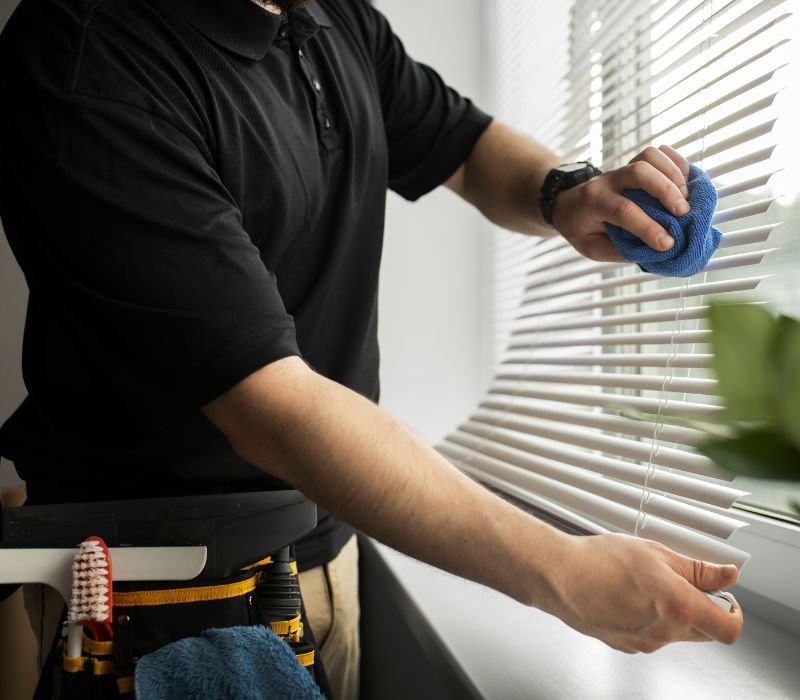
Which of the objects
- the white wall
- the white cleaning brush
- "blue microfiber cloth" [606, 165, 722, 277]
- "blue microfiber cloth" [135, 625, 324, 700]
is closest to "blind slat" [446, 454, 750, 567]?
"blue microfiber cloth" [606, 165, 722, 277]

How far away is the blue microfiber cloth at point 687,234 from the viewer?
713 millimetres

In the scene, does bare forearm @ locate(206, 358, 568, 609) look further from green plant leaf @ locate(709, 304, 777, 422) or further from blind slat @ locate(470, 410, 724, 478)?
green plant leaf @ locate(709, 304, 777, 422)

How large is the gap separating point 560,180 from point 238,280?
489 millimetres

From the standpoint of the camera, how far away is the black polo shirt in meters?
0.65

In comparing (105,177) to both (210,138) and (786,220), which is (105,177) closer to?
(210,138)

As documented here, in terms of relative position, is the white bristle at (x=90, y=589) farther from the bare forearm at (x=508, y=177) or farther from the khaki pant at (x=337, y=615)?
the bare forearm at (x=508, y=177)

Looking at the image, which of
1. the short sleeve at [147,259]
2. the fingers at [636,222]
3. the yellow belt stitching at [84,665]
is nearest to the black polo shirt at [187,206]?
the short sleeve at [147,259]

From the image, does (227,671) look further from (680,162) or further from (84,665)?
(680,162)

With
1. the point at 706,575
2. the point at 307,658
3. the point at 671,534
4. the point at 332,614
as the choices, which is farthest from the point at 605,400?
the point at 332,614

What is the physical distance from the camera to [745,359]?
0.26m

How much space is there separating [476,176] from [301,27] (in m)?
0.37

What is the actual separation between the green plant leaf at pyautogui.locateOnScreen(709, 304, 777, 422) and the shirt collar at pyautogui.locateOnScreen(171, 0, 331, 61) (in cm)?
77

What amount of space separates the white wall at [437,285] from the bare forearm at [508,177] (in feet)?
1.38

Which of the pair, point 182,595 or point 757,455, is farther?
point 182,595
